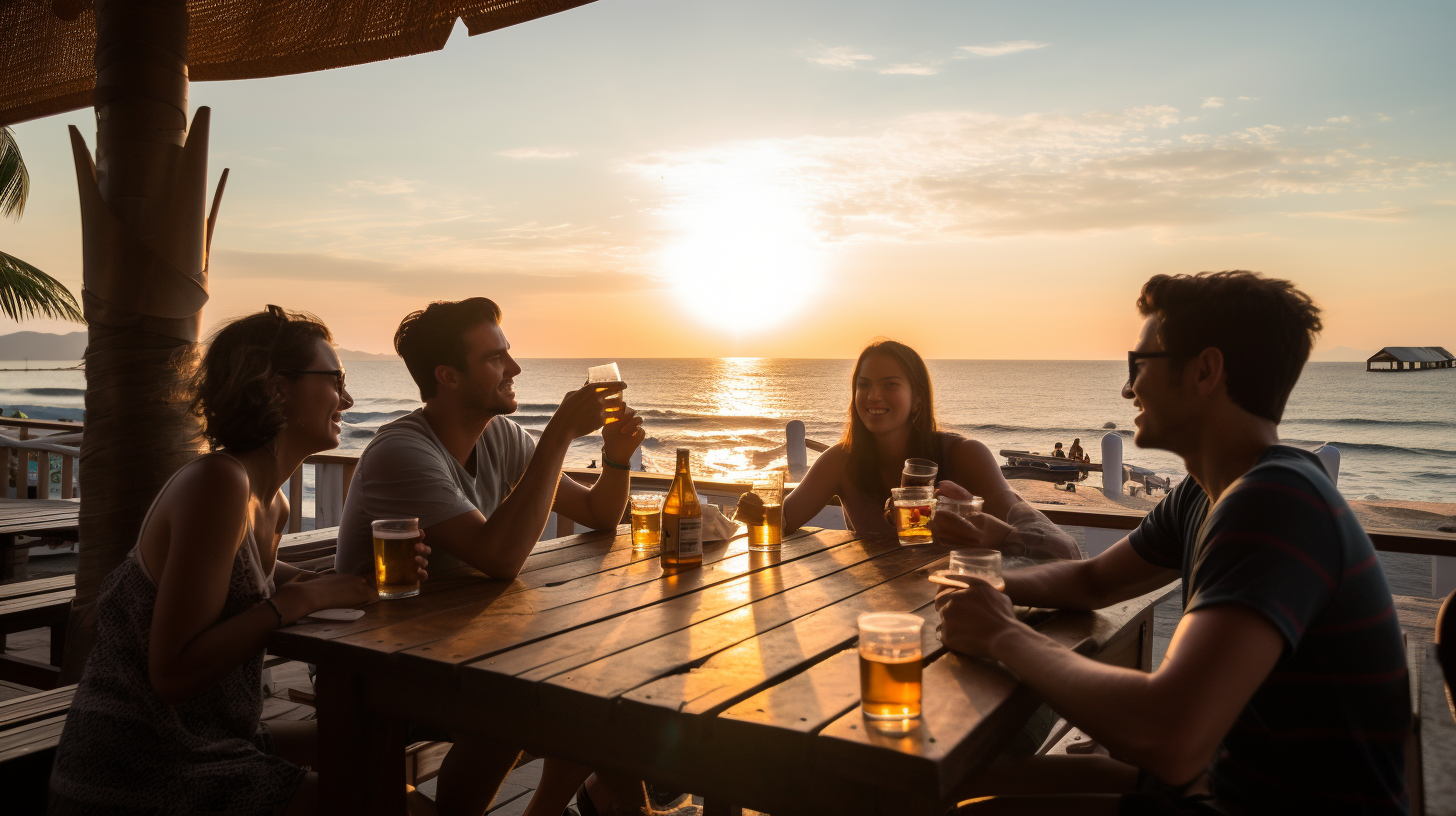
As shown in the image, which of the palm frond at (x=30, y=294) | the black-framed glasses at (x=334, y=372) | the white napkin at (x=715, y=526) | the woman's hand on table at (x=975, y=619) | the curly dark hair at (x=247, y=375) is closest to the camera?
the woman's hand on table at (x=975, y=619)

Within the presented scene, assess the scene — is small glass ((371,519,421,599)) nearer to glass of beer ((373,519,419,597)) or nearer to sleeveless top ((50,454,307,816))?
glass of beer ((373,519,419,597))

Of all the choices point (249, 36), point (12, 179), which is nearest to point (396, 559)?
point (249, 36)

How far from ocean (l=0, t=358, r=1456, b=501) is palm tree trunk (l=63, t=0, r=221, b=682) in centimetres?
1527

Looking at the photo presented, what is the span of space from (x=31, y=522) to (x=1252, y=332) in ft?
16.2

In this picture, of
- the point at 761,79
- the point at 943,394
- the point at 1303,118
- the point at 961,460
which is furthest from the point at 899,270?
the point at 961,460

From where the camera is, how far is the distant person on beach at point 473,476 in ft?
6.16

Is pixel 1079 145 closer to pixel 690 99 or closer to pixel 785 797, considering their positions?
pixel 690 99

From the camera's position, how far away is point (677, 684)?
3.73 feet

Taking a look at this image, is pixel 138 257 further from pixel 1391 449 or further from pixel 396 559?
pixel 1391 449

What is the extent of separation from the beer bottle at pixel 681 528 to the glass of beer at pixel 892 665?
107cm

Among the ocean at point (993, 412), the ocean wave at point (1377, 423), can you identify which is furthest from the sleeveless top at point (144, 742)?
the ocean wave at point (1377, 423)

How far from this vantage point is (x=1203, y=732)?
957mm

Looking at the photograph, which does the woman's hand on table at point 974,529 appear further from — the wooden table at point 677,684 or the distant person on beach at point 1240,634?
the distant person on beach at point 1240,634

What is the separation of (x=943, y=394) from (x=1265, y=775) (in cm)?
5794
